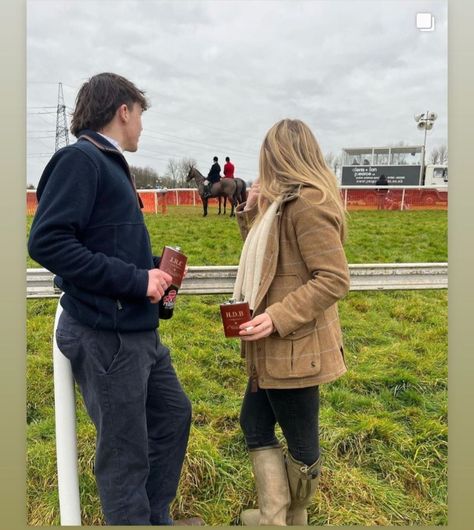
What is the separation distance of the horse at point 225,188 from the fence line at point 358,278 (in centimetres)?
36

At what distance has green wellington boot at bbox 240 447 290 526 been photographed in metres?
1.94

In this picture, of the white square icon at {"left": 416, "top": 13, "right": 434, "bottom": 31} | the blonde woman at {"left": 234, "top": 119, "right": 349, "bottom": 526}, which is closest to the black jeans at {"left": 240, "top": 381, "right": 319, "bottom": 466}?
the blonde woman at {"left": 234, "top": 119, "right": 349, "bottom": 526}

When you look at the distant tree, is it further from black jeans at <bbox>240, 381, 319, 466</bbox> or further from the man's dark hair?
black jeans at <bbox>240, 381, 319, 466</bbox>

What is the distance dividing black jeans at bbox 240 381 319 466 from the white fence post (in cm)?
65

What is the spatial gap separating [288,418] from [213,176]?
1008 mm

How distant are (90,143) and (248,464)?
5.24ft

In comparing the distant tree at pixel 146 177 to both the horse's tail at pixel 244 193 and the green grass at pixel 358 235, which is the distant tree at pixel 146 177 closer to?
the green grass at pixel 358 235

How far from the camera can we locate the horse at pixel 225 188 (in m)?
2.14

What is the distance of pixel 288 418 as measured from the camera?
5.86 ft

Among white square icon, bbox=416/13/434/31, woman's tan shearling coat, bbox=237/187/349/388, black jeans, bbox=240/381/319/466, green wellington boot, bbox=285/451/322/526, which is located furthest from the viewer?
white square icon, bbox=416/13/434/31

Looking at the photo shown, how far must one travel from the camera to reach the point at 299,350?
5.63 ft
